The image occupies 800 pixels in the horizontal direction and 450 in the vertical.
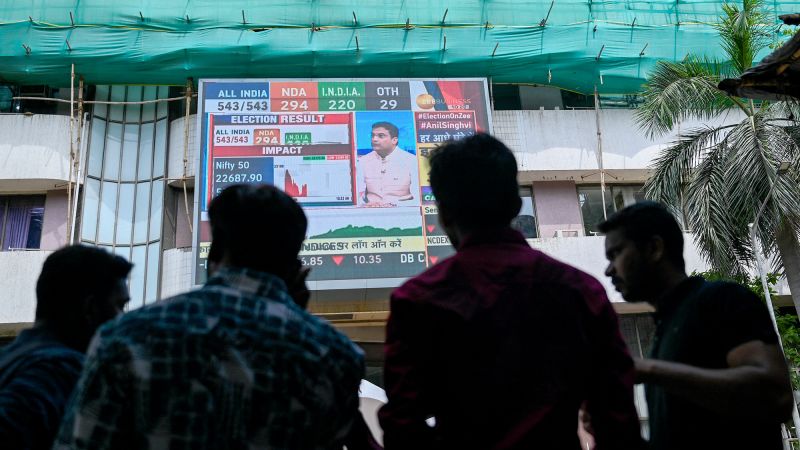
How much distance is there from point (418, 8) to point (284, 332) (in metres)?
13.3

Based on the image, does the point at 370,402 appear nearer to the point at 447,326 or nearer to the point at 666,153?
the point at 447,326

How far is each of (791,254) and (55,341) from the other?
10.5 meters

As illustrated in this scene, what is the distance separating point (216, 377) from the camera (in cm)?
159

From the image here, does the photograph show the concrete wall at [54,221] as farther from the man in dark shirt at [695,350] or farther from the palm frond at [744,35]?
the man in dark shirt at [695,350]

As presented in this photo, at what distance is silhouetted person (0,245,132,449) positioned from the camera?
188 centimetres

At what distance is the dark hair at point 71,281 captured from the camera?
2213 millimetres

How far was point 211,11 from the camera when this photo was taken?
13.8 m

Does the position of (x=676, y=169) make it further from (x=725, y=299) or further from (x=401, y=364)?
(x=401, y=364)

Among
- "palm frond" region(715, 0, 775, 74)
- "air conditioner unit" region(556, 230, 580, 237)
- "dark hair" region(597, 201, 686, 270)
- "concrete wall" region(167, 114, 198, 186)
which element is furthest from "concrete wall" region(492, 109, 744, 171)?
"dark hair" region(597, 201, 686, 270)

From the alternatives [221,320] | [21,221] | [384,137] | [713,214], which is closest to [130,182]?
[21,221]

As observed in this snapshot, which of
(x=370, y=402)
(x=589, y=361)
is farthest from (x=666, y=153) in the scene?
(x=589, y=361)

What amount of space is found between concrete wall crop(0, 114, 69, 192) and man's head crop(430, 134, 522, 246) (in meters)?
12.6

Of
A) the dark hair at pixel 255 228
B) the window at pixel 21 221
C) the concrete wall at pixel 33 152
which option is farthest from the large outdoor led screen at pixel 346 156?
the dark hair at pixel 255 228

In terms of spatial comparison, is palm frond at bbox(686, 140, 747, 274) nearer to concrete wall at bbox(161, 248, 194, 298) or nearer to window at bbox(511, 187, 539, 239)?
window at bbox(511, 187, 539, 239)
